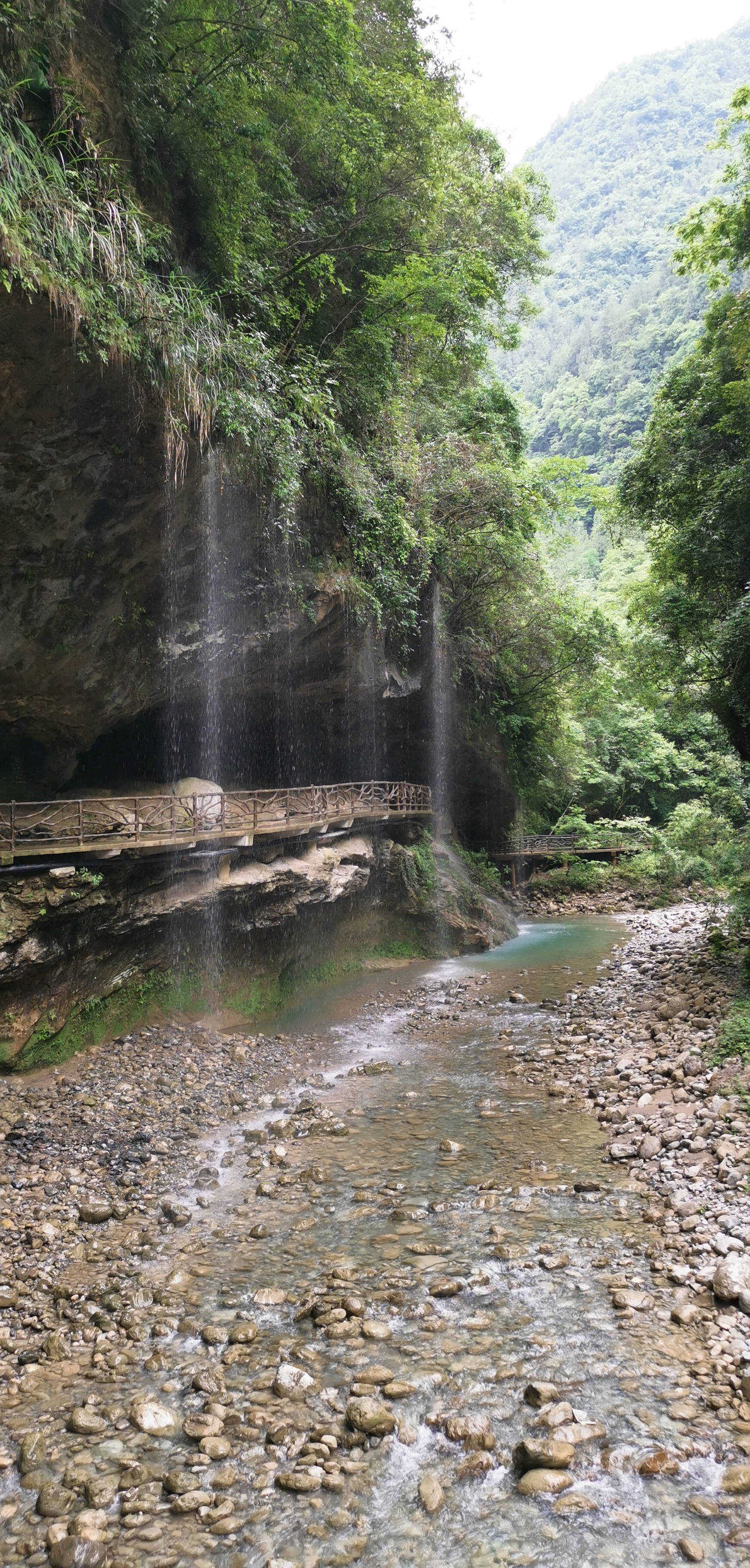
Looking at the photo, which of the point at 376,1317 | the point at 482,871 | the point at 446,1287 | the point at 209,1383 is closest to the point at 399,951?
the point at 482,871

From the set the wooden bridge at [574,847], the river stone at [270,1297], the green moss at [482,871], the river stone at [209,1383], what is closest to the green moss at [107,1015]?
the river stone at [270,1297]

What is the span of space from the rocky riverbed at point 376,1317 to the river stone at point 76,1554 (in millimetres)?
25

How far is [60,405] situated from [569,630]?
55.6 feet

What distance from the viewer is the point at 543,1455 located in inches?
157

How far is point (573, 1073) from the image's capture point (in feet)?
32.0

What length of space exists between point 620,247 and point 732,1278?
14264cm

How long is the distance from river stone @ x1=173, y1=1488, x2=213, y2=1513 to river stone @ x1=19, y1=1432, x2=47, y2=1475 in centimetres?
83

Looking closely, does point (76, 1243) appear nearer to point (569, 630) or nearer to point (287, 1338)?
point (287, 1338)

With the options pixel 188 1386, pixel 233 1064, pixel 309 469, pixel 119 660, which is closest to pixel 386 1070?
pixel 233 1064

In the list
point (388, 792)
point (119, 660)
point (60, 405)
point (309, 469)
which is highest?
point (309, 469)

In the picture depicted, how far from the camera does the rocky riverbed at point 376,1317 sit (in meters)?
3.76

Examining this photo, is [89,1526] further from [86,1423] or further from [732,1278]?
[732,1278]

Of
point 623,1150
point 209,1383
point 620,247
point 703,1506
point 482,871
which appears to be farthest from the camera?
point 620,247

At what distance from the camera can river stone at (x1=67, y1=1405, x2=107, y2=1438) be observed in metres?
4.27
